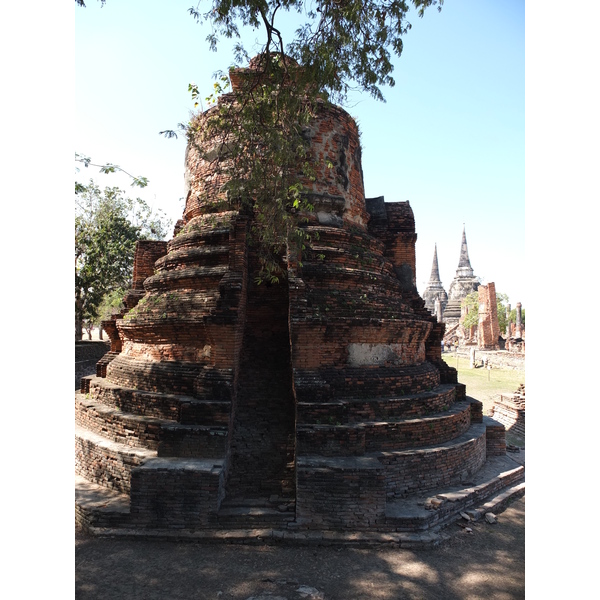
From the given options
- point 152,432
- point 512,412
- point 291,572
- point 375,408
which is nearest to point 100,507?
point 152,432

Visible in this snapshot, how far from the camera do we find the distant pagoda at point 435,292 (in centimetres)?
5438

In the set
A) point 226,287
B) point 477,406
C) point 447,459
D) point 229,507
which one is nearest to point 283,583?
point 229,507

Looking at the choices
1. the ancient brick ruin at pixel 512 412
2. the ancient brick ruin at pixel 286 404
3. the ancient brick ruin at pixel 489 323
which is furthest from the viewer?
the ancient brick ruin at pixel 489 323

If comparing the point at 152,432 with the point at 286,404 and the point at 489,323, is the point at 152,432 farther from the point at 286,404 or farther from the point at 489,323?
the point at 489,323

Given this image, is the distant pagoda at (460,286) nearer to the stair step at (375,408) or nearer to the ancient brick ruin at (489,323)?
the ancient brick ruin at (489,323)

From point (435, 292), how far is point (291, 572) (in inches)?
2204

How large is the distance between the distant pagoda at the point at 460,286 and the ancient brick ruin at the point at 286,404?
4524 cm

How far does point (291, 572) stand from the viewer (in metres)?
4.42

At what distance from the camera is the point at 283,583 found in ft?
13.8

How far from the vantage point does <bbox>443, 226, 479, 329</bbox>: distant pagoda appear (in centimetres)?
5131

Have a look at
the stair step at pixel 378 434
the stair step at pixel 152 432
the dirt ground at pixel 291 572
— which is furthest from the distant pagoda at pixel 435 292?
the dirt ground at pixel 291 572

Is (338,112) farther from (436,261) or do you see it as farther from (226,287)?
(436,261)

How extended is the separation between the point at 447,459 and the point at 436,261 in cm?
5601
